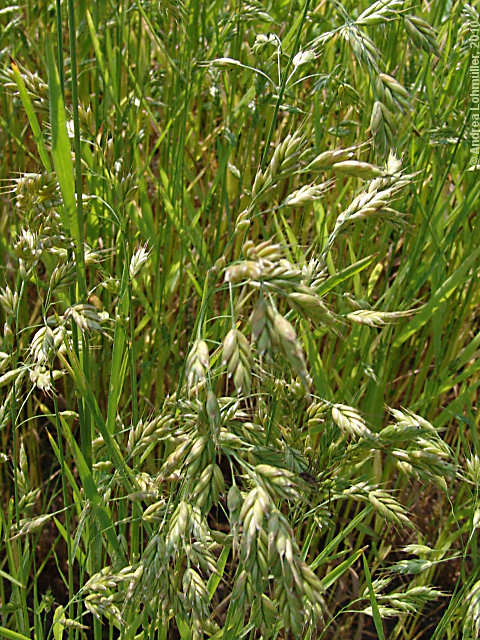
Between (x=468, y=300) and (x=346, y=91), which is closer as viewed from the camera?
(x=346, y=91)

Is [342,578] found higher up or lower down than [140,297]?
lower down

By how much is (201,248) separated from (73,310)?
703 millimetres

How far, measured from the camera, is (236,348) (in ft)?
2.58

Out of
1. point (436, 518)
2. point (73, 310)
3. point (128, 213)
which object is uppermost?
point (73, 310)

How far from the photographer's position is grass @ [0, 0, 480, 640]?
2.94 ft

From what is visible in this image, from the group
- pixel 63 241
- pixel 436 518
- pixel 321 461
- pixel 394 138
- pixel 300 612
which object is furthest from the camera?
pixel 436 518

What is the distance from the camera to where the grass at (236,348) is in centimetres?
90

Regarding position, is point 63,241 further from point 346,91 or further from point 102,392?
point 102,392

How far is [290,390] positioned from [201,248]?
2.18ft

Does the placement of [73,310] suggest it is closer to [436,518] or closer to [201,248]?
[201,248]

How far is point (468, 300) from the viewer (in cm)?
186

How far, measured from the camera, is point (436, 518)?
1.98 metres

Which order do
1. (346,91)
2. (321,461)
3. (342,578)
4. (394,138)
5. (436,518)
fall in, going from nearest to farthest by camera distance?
(394,138) → (321,461) → (346,91) → (342,578) → (436,518)

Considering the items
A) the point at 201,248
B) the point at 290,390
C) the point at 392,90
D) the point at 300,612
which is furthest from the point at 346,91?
the point at 300,612
